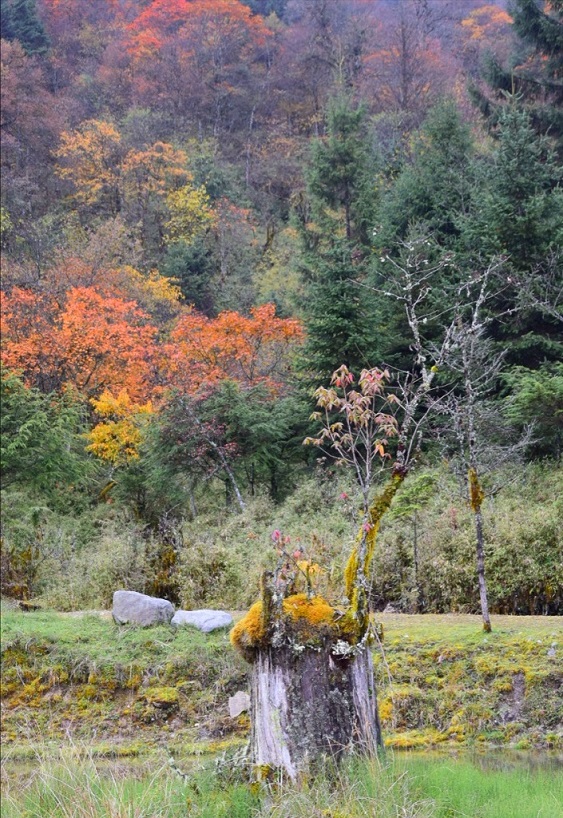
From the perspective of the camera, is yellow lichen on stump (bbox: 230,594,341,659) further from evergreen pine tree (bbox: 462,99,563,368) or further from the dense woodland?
evergreen pine tree (bbox: 462,99,563,368)

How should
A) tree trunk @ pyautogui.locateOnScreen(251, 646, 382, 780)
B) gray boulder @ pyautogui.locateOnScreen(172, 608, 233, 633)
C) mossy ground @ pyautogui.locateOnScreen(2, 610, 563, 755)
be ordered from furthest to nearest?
gray boulder @ pyautogui.locateOnScreen(172, 608, 233, 633), mossy ground @ pyautogui.locateOnScreen(2, 610, 563, 755), tree trunk @ pyautogui.locateOnScreen(251, 646, 382, 780)

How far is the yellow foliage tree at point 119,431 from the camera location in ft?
67.1

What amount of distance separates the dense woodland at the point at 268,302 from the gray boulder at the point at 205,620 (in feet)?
5.22

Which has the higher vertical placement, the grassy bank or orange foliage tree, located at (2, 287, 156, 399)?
orange foliage tree, located at (2, 287, 156, 399)

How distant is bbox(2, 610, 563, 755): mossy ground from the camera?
8453 mm

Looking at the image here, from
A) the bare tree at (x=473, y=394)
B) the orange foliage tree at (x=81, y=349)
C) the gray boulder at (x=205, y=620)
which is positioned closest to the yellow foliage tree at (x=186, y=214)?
the orange foliage tree at (x=81, y=349)

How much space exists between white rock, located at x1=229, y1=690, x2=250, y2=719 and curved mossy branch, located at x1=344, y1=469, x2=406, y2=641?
4530 mm

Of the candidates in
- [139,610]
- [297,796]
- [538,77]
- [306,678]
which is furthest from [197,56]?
[297,796]

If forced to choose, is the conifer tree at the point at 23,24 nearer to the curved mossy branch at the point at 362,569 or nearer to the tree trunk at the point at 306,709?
the curved mossy branch at the point at 362,569

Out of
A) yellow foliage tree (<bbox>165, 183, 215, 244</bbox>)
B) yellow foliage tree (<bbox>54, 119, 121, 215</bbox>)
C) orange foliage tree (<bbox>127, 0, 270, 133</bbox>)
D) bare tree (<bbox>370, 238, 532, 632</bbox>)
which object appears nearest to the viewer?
bare tree (<bbox>370, 238, 532, 632</bbox>)

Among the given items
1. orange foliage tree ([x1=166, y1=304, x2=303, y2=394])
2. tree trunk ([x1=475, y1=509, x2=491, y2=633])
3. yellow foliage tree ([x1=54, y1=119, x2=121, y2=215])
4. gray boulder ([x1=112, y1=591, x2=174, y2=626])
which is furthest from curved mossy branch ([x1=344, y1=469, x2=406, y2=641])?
A: yellow foliage tree ([x1=54, y1=119, x2=121, y2=215])

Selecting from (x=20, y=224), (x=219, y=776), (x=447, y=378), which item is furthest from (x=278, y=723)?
(x=20, y=224)

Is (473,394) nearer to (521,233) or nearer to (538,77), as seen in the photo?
(521,233)

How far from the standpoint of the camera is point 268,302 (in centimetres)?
2758
